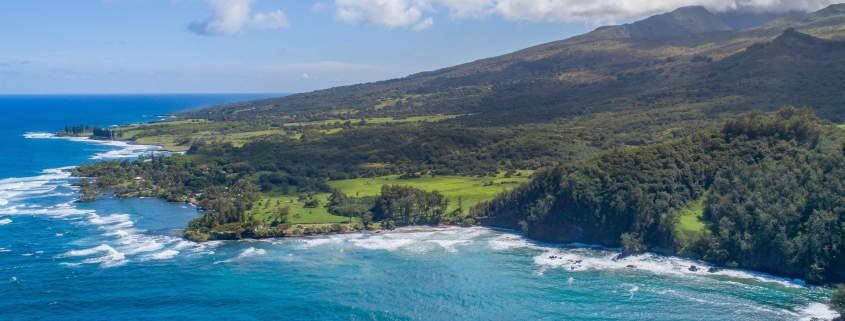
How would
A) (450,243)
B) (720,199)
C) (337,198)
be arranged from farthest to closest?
(337,198) → (450,243) → (720,199)

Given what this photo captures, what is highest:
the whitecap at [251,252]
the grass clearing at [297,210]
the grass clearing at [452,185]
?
the grass clearing at [452,185]

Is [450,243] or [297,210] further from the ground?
[297,210]

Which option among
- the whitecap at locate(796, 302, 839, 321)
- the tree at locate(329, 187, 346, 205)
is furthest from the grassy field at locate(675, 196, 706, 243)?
the tree at locate(329, 187, 346, 205)

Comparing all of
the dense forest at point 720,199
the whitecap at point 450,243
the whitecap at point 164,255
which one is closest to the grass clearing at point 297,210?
the whitecap at point 450,243

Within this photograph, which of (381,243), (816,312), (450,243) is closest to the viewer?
(816,312)

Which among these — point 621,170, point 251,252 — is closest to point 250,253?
point 251,252

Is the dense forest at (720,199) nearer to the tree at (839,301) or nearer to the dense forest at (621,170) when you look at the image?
the dense forest at (621,170)

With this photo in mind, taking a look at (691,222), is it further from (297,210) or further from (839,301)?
(297,210)
